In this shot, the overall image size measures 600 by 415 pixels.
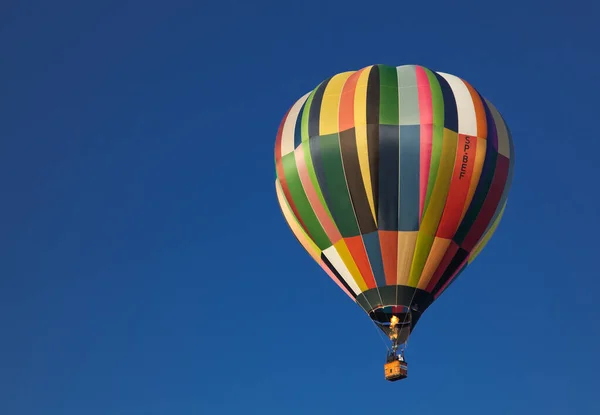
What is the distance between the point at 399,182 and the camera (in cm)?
3728

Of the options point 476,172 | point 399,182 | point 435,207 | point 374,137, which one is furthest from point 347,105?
point 476,172

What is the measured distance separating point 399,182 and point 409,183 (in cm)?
27

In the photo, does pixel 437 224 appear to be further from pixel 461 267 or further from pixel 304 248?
pixel 304 248

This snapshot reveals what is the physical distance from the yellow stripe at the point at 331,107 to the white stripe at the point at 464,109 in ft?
10.2

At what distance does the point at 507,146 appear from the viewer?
38.8 metres

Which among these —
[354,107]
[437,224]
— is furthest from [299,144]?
[437,224]

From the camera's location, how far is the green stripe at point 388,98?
37.6 meters

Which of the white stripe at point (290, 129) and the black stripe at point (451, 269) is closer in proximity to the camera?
the black stripe at point (451, 269)

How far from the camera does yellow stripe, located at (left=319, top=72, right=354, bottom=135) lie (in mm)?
37969

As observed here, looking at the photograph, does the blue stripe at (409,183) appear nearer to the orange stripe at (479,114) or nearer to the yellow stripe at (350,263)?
the yellow stripe at (350,263)

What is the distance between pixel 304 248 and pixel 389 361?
4904mm

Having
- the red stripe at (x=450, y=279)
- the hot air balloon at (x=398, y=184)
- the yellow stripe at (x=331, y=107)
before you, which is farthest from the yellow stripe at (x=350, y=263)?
the yellow stripe at (x=331, y=107)

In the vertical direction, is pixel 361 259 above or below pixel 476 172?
below

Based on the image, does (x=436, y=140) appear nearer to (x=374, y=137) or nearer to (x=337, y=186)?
(x=374, y=137)
